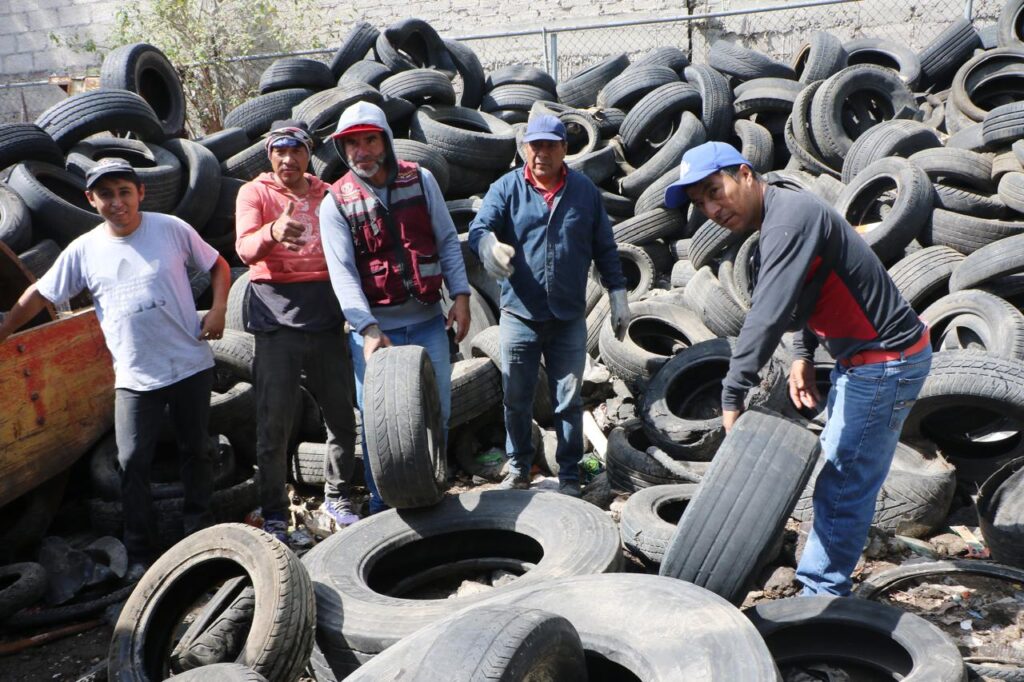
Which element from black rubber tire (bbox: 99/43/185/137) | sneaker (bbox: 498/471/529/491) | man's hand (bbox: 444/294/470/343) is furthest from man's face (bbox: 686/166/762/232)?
black rubber tire (bbox: 99/43/185/137)

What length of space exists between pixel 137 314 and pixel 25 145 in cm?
375

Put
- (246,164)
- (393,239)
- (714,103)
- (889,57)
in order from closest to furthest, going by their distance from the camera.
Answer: (393,239) → (246,164) → (714,103) → (889,57)

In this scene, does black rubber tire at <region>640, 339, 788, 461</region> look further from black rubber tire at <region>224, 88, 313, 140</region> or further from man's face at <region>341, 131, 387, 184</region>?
black rubber tire at <region>224, 88, 313, 140</region>

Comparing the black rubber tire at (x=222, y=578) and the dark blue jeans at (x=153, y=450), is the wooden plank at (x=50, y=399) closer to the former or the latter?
the dark blue jeans at (x=153, y=450)

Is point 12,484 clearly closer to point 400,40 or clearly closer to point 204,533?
point 204,533

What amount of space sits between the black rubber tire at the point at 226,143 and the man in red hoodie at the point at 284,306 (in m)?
4.15

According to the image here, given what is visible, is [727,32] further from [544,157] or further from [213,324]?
[213,324]

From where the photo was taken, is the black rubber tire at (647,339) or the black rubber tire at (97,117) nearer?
the black rubber tire at (647,339)

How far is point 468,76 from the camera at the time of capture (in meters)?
10.2

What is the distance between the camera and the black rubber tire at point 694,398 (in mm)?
5234

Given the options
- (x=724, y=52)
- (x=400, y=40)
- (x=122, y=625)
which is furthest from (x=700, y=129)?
(x=122, y=625)

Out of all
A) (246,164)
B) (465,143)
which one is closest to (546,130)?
(465,143)

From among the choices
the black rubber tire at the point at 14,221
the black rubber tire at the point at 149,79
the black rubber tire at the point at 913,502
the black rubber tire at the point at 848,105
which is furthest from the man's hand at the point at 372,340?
the black rubber tire at the point at 848,105

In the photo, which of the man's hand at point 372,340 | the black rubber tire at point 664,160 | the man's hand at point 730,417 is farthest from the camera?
the black rubber tire at point 664,160
